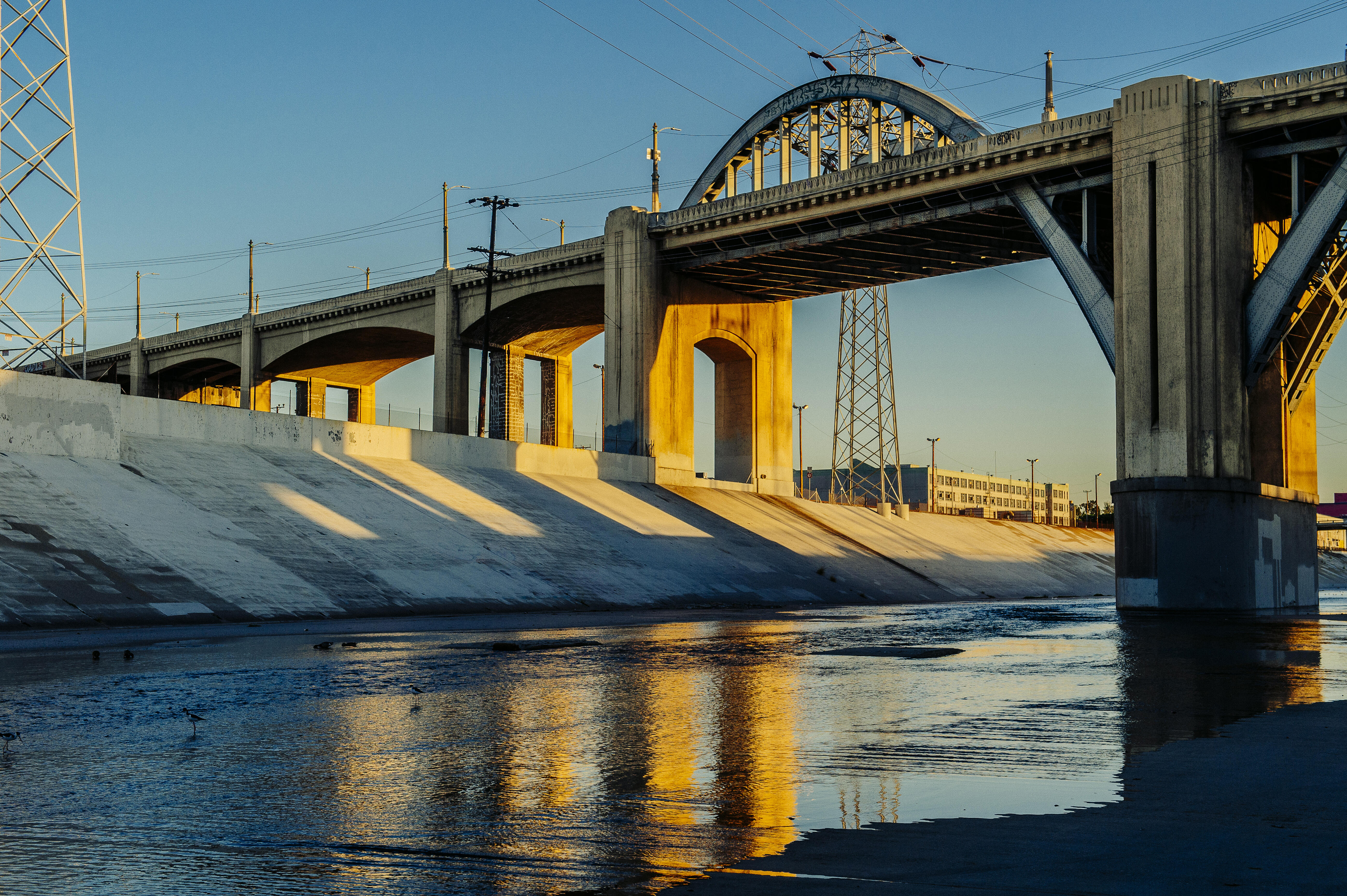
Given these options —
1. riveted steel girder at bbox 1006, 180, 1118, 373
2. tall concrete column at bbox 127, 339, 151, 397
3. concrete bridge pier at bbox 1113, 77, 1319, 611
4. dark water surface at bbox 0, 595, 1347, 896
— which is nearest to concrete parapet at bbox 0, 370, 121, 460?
dark water surface at bbox 0, 595, 1347, 896

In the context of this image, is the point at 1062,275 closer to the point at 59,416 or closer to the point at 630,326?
the point at 630,326

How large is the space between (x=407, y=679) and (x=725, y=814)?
8.00 meters

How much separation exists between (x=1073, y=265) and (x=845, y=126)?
2191cm

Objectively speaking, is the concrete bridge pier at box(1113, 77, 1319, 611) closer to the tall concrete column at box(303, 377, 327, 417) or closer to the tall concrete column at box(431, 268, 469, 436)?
the tall concrete column at box(431, 268, 469, 436)

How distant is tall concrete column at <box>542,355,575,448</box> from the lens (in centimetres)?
8262

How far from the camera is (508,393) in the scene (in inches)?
3118

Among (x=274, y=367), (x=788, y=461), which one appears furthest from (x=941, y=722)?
(x=274, y=367)

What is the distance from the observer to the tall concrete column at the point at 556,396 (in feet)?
271

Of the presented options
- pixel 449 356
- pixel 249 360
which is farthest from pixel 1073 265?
pixel 249 360

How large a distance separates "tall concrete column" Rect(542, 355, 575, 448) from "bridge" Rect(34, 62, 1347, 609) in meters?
0.17

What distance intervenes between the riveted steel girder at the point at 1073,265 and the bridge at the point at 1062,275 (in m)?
0.08

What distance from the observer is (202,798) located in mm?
6887

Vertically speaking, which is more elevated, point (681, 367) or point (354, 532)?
point (681, 367)

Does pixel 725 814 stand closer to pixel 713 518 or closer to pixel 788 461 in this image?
pixel 713 518
